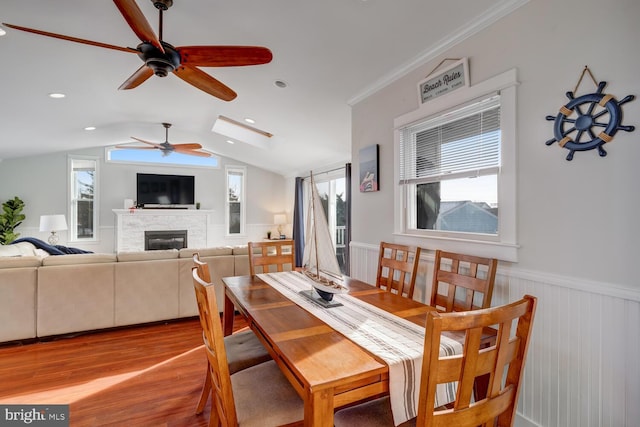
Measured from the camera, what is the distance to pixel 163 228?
711 cm

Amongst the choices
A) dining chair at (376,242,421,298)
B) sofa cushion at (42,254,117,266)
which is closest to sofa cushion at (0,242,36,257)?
sofa cushion at (42,254,117,266)

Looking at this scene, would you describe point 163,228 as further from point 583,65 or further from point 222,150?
point 583,65

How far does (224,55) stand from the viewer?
6.81 feet

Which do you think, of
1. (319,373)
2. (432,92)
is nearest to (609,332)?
(319,373)

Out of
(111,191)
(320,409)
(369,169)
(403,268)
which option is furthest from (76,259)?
(111,191)

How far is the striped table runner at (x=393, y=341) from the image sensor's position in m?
1.07

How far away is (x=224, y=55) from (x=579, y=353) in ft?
8.50

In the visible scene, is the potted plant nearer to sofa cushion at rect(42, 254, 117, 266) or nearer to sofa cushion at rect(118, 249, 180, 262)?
sofa cushion at rect(42, 254, 117, 266)

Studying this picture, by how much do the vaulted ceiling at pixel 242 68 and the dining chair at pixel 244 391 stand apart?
2.03 meters

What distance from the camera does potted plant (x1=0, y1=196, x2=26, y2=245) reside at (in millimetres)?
5770

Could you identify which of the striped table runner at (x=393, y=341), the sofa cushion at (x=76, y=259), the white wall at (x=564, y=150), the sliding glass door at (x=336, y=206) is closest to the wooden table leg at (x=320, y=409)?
the striped table runner at (x=393, y=341)

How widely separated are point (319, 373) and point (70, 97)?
4626 millimetres

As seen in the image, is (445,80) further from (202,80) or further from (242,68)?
(242,68)

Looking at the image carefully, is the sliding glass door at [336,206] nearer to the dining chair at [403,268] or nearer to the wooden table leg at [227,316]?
the dining chair at [403,268]
